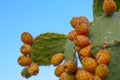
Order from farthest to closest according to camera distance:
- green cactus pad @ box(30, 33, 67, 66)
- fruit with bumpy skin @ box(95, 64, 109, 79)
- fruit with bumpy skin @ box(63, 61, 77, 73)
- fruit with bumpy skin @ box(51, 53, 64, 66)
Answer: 1. green cactus pad @ box(30, 33, 67, 66)
2. fruit with bumpy skin @ box(51, 53, 64, 66)
3. fruit with bumpy skin @ box(63, 61, 77, 73)
4. fruit with bumpy skin @ box(95, 64, 109, 79)

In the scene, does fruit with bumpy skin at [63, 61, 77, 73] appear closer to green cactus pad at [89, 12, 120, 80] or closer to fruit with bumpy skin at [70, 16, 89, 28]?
green cactus pad at [89, 12, 120, 80]

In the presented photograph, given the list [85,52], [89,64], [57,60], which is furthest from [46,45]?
[89,64]

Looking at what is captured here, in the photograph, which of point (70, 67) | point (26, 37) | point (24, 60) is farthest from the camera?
point (26, 37)

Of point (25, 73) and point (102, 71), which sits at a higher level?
point (25, 73)

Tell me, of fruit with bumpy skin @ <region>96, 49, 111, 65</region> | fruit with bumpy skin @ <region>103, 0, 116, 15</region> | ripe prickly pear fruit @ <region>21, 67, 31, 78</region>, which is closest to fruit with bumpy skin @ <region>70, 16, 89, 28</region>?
fruit with bumpy skin @ <region>103, 0, 116, 15</region>

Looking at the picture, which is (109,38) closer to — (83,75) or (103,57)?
(103,57)

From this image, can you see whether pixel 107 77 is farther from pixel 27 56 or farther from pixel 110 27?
pixel 27 56
